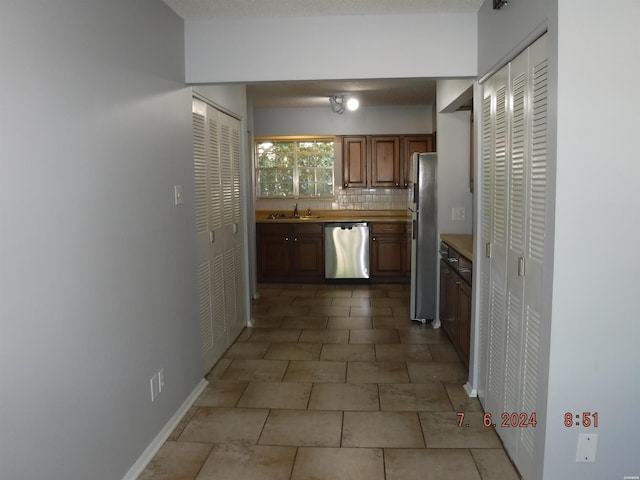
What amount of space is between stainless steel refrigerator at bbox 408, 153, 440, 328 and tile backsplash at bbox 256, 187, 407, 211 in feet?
8.44

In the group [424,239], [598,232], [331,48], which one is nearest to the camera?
[598,232]

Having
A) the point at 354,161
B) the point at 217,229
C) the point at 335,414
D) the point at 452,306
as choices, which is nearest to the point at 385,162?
the point at 354,161

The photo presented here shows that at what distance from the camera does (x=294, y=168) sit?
8.04 meters

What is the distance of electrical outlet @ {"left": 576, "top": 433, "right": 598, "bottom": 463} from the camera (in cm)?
217

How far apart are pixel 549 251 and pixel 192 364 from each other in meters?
2.45

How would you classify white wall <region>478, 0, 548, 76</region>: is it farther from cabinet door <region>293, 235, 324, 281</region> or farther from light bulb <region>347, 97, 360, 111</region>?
cabinet door <region>293, 235, 324, 281</region>

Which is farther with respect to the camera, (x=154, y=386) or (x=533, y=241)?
(x=154, y=386)

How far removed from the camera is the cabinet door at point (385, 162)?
768 centimetres

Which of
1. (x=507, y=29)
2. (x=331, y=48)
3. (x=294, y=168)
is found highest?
(x=331, y=48)

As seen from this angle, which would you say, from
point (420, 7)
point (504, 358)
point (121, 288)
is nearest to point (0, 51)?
point (121, 288)

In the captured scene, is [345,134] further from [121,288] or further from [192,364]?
[121,288]

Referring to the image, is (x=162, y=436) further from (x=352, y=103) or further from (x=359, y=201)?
(x=359, y=201)

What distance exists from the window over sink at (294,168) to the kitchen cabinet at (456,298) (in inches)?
131

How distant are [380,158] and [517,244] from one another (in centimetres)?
521
